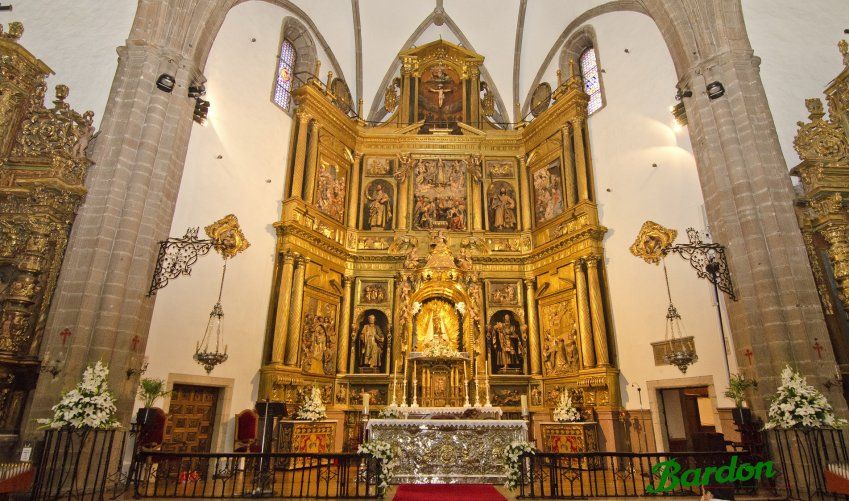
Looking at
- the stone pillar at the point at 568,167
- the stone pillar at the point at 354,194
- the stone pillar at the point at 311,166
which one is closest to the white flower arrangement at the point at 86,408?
the stone pillar at the point at 311,166

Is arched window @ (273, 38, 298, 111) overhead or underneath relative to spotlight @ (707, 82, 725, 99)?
overhead

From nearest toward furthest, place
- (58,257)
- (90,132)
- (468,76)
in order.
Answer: (58,257) → (90,132) → (468,76)

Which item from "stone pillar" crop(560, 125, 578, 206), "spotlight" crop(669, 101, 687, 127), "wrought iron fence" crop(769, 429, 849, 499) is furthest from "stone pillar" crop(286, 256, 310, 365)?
"wrought iron fence" crop(769, 429, 849, 499)

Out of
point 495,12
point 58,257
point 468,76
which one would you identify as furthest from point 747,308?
point 495,12

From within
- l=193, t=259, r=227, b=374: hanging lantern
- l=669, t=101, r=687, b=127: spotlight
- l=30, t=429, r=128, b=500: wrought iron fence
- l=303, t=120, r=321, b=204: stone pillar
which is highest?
l=303, t=120, r=321, b=204: stone pillar

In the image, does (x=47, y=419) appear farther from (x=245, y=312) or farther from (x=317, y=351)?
(x=317, y=351)

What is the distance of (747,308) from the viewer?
8.44m

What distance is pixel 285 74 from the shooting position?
16406 mm

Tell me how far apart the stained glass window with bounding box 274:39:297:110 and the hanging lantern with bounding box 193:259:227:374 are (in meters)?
6.60

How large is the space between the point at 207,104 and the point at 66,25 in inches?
113

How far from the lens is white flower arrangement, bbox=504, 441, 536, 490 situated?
26.5 feet

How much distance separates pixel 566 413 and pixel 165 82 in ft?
38.7

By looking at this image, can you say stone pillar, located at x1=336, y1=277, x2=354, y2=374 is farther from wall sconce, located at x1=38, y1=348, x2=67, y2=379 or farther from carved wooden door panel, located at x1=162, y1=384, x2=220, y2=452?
wall sconce, located at x1=38, y1=348, x2=67, y2=379

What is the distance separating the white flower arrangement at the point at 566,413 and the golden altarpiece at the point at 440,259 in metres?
0.49
